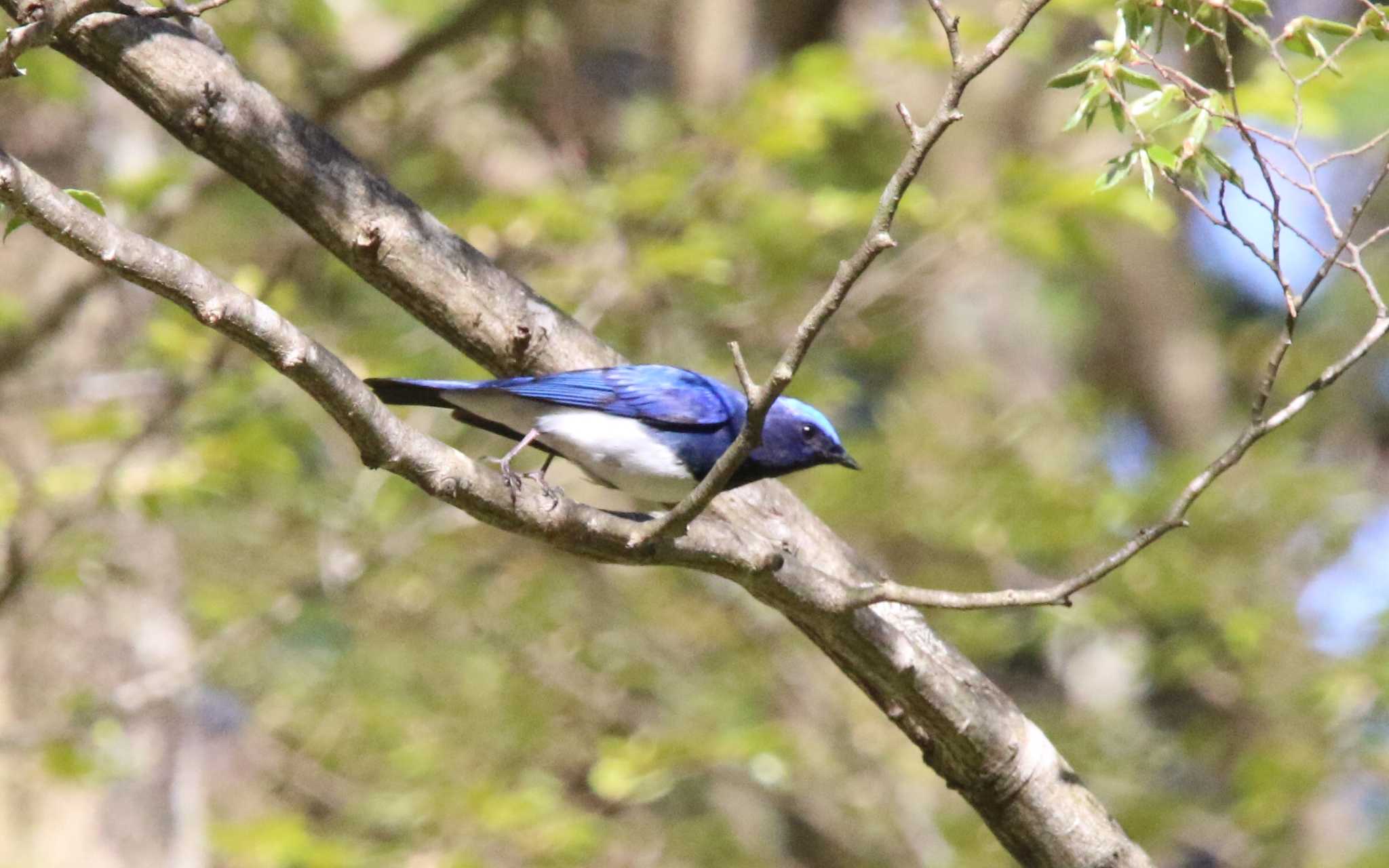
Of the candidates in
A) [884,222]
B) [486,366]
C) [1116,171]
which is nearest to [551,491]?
[486,366]

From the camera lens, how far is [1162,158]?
9.02 ft

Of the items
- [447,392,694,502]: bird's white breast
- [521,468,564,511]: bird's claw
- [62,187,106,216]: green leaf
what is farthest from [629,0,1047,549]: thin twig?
[447,392,694,502]: bird's white breast

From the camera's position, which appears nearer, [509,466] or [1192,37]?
[1192,37]

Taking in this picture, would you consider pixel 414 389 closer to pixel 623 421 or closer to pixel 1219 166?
pixel 623 421

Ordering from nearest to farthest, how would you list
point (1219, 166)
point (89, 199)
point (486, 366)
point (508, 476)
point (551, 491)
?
point (89, 199) → point (1219, 166) → point (551, 491) → point (508, 476) → point (486, 366)

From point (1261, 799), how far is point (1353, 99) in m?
4.11

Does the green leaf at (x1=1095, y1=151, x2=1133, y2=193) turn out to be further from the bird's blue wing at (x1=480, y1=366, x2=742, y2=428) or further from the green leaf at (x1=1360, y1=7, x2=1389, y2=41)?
the bird's blue wing at (x1=480, y1=366, x2=742, y2=428)

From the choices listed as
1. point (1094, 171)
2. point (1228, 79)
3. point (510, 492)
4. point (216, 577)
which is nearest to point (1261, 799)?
point (1094, 171)

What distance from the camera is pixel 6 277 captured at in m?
7.12

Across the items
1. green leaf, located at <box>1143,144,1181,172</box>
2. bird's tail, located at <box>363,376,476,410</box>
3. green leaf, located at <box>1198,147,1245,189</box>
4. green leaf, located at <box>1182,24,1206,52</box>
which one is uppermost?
green leaf, located at <box>1182,24,1206,52</box>

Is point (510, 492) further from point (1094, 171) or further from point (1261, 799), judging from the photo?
point (1261, 799)

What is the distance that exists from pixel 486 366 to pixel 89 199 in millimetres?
1071

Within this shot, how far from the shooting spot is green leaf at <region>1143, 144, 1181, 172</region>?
105 inches

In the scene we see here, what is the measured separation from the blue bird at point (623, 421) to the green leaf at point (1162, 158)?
1248mm
